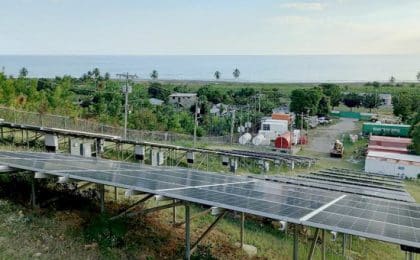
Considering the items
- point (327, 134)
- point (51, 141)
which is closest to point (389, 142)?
point (327, 134)

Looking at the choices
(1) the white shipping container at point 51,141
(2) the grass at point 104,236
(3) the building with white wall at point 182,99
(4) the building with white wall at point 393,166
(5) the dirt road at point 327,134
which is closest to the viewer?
(2) the grass at point 104,236

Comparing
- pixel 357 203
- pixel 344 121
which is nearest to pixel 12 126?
pixel 357 203

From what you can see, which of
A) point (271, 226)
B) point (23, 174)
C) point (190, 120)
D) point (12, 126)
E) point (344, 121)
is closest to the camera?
point (23, 174)

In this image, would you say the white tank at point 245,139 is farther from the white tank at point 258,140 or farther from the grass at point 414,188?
the grass at point 414,188

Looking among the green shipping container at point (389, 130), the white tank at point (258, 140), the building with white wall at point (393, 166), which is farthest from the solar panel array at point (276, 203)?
the green shipping container at point (389, 130)

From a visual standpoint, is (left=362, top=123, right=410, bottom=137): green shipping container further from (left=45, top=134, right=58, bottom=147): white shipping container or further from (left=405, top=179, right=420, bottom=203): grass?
(left=45, top=134, right=58, bottom=147): white shipping container

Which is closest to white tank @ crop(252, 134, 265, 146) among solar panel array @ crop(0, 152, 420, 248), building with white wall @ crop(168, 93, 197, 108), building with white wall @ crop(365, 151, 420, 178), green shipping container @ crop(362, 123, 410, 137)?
building with white wall @ crop(365, 151, 420, 178)

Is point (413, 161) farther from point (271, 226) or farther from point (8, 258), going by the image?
point (8, 258)

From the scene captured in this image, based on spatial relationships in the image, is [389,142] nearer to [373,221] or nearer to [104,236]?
[373,221]
